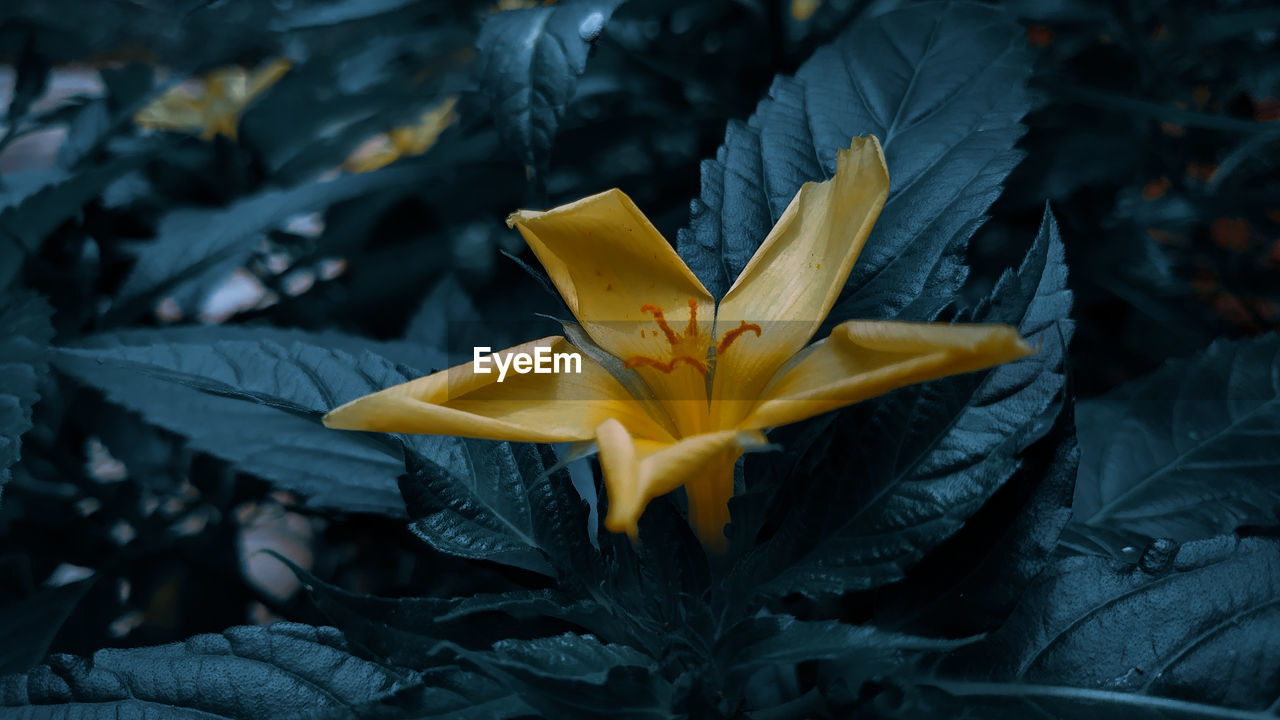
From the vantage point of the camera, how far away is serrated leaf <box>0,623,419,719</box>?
52 centimetres

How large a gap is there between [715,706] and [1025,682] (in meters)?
0.17

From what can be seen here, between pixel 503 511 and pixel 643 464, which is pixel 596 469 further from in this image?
pixel 643 464

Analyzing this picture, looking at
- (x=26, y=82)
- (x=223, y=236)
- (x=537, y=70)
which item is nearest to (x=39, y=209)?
(x=223, y=236)

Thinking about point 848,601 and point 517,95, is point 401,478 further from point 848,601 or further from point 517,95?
point 517,95

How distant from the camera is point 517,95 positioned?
2.52ft

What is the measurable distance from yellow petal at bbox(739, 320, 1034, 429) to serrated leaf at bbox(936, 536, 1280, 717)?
197 mm

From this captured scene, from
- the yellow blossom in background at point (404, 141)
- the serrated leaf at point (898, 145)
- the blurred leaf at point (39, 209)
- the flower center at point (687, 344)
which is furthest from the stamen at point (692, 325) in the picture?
the yellow blossom in background at point (404, 141)

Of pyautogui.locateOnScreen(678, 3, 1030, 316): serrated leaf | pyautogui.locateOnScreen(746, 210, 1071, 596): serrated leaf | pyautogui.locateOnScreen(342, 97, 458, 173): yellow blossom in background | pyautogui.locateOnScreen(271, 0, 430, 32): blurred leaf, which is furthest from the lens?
pyautogui.locateOnScreen(342, 97, 458, 173): yellow blossom in background

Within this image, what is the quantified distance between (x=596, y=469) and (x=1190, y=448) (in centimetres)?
47

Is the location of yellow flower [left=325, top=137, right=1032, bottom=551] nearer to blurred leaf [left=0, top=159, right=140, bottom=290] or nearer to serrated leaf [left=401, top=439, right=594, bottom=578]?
serrated leaf [left=401, top=439, right=594, bottom=578]

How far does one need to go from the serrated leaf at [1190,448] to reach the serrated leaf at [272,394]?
0.51m

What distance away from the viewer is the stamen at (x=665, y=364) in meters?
0.49

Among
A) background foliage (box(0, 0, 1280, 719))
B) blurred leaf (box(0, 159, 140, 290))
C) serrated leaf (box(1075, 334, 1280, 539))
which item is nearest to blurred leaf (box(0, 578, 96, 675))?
background foliage (box(0, 0, 1280, 719))

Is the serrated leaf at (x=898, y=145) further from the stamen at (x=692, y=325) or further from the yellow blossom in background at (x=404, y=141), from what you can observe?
the yellow blossom in background at (x=404, y=141)
